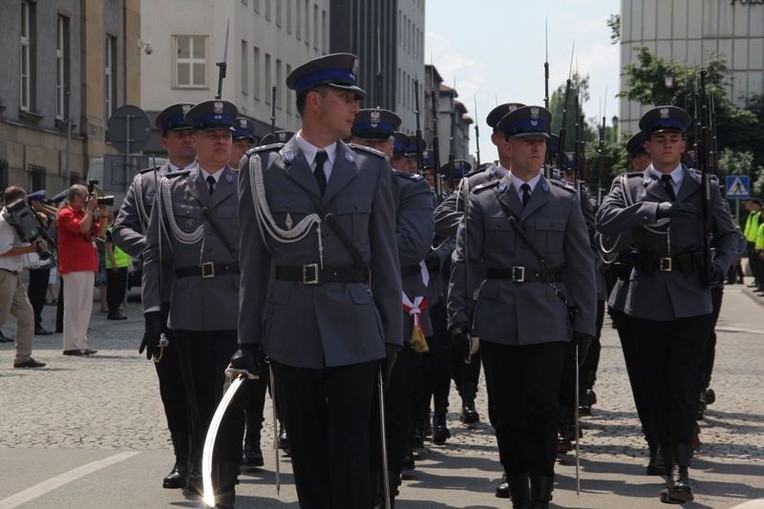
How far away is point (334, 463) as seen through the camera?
662 centimetres

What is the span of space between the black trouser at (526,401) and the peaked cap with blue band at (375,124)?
52.7 inches

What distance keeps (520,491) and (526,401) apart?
0.44 metres

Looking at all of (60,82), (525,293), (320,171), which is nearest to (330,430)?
(320,171)

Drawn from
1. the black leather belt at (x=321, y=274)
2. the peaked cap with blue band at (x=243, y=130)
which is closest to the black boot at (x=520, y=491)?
the black leather belt at (x=321, y=274)

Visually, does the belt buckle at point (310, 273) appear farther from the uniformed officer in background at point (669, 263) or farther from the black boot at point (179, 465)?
the uniformed officer in background at point (669, 263)

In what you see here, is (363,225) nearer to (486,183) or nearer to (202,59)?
(486,183)

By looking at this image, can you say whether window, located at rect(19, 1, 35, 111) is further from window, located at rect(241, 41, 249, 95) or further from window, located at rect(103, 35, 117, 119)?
window, located at rect(241, 41, 249, 95)

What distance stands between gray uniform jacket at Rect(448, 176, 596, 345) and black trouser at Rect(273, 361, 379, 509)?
205 centimetres

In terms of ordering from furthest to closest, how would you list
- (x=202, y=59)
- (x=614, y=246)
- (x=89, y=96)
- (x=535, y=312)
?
(x=202, y=59) < (x=89, y=96) < (x=614, y=246) < (x=535, y=312)

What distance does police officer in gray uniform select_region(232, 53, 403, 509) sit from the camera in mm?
6660

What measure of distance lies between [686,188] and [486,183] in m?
1.59

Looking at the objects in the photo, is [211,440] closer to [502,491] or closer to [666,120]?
[502,491]

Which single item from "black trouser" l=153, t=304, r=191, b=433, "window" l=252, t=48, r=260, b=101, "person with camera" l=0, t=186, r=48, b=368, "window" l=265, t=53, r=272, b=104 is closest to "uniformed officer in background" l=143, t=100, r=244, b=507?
"black trouser" l=153, t=304, r=191, b=433

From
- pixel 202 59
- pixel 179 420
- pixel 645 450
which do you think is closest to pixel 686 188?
pixel 645 450
